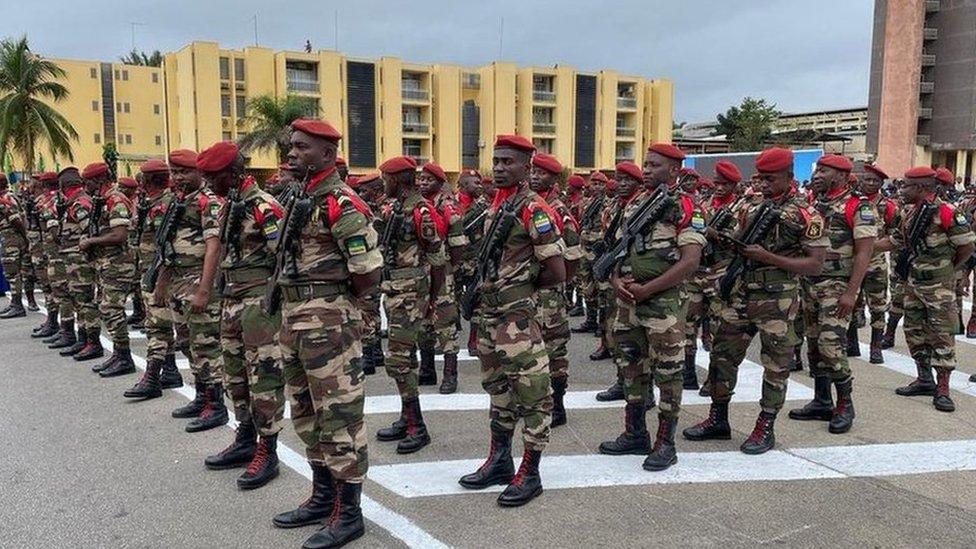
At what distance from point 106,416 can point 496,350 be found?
12.9 ft

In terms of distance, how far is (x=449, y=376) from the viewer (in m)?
7.12

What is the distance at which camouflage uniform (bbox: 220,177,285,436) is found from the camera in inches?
181

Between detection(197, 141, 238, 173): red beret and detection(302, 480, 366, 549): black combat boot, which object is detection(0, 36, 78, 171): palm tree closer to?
detection(197, 141, 238, 173): red beret

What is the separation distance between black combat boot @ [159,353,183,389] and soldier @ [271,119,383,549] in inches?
149

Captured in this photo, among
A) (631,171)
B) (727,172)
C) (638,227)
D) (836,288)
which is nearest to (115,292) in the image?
(631,171)

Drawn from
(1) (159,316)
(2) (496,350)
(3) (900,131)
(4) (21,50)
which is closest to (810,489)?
(2) (496,350)

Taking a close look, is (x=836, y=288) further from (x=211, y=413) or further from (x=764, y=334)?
(x=211, y=413)

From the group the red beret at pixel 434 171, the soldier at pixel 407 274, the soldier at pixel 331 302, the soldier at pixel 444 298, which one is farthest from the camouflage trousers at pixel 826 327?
the soldier at pixel 331 302

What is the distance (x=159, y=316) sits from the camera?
668 cm

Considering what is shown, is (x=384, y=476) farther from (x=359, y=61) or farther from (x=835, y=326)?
(x=359, y=61)

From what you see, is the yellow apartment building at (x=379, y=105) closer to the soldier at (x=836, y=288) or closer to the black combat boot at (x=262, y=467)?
the soldier at (x=836, y=288)

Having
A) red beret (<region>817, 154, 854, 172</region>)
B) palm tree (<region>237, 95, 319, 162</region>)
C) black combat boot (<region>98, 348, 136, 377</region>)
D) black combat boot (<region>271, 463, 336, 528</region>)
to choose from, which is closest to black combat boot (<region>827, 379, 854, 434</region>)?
red beret (<region>817, 154, 854, 172</region>)

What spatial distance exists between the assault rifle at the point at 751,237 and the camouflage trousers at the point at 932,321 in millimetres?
2525

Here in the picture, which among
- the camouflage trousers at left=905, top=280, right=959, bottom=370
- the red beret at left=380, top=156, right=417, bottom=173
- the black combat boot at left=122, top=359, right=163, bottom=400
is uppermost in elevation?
the red beret at left=380, top=156, right=417, bottom=173
